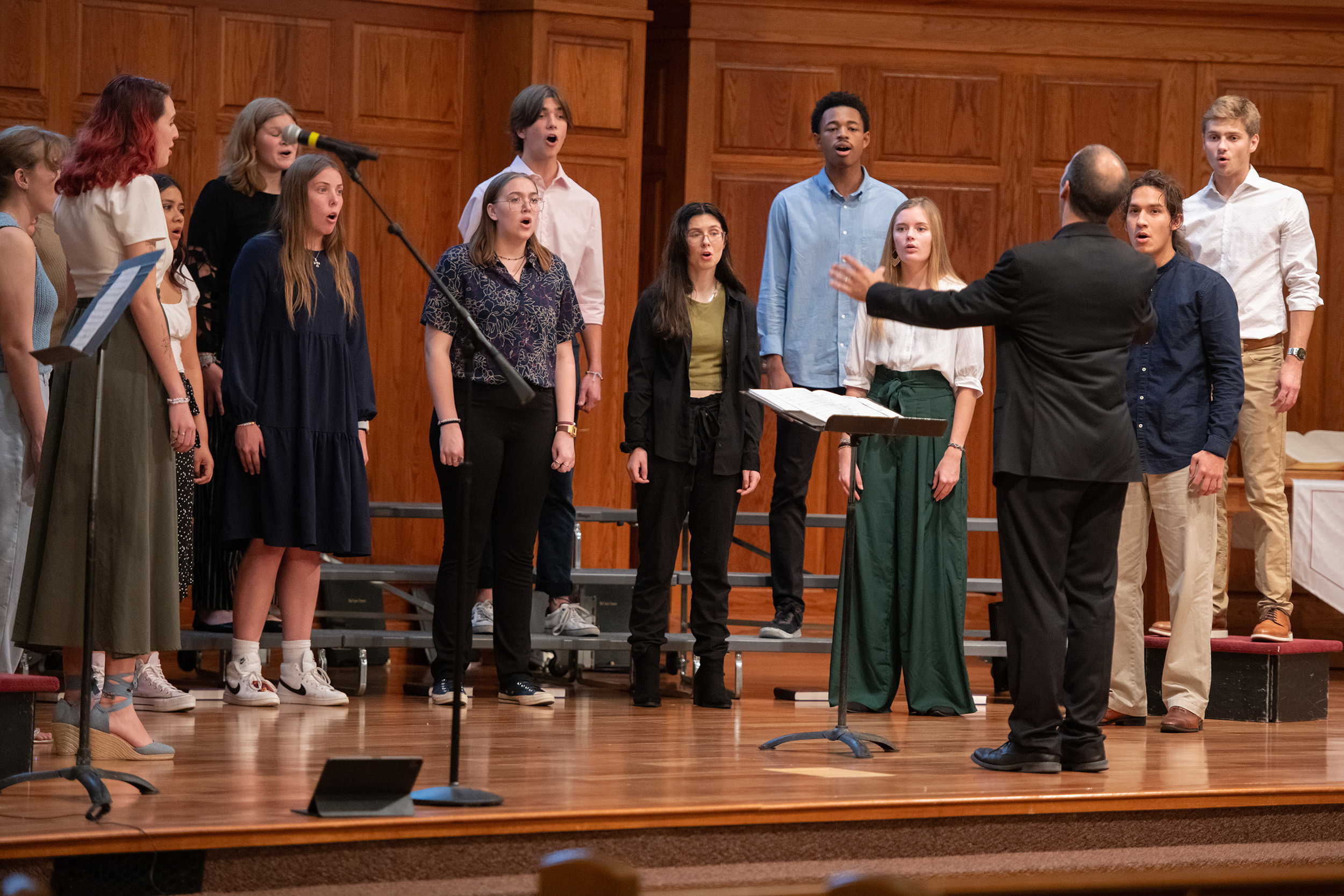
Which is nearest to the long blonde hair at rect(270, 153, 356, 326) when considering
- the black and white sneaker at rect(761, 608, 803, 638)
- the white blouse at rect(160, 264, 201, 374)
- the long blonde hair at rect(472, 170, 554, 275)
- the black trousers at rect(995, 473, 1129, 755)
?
the white blouse at rect(160, 264, 201, 374)

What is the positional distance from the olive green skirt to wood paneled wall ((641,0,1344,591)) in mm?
3799

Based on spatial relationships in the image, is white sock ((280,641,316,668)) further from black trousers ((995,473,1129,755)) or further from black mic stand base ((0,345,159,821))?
black trousers ((995,473,1129,755))

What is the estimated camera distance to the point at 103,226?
326 cm

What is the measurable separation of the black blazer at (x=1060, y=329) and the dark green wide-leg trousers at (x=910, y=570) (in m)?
1.08

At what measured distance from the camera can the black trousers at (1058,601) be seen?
3.41 m

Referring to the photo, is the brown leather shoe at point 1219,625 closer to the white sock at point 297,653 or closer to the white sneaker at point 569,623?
the white sneaker at point 569,623

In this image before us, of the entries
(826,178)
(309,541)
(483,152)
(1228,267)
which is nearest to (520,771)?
(309,541)

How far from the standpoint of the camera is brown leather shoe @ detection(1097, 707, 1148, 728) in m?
4.45

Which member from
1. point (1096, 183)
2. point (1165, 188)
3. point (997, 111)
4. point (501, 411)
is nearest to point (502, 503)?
point (501, 411)

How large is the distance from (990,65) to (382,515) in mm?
3550

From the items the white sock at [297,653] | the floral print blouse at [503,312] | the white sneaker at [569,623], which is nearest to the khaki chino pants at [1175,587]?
the white sneaker at [569,623]

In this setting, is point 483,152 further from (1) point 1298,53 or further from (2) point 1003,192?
(1) point 1298,53

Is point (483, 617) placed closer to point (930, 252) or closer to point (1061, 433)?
point (930, 252)

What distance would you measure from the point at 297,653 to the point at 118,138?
1661mm
